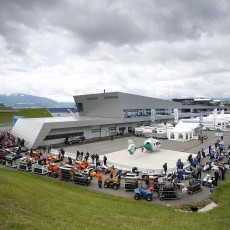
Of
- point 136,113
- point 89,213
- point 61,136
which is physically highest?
point 136,113

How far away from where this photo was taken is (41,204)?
11.6m

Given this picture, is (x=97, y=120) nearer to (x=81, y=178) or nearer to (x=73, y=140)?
(x=73, y=140)

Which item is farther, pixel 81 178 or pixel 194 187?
pixel 81 178

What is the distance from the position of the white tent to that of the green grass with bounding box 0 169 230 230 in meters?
25.8

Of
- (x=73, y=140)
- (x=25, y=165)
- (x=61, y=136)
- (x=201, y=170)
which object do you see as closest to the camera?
(x=201, y=170)

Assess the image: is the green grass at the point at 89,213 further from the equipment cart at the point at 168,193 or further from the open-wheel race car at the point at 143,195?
the equipment cart at the point at 168,193

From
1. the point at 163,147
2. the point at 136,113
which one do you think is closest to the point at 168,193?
the point at 163,147

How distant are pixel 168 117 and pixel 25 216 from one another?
190ft

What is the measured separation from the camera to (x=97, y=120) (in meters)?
43.9

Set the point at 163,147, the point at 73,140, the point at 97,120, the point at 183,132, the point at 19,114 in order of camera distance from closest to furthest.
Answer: the point at 163,147
the point at 73,140
the point at 183,132
the point at 97,120
the point at 19,114

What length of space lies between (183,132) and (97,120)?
15260 millimetres

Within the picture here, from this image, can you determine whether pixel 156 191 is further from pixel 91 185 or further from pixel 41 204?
pixel 41 204

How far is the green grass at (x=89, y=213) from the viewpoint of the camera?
923cm

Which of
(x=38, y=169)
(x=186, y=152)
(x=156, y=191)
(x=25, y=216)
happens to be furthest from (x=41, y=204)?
(x=186, y=152)
